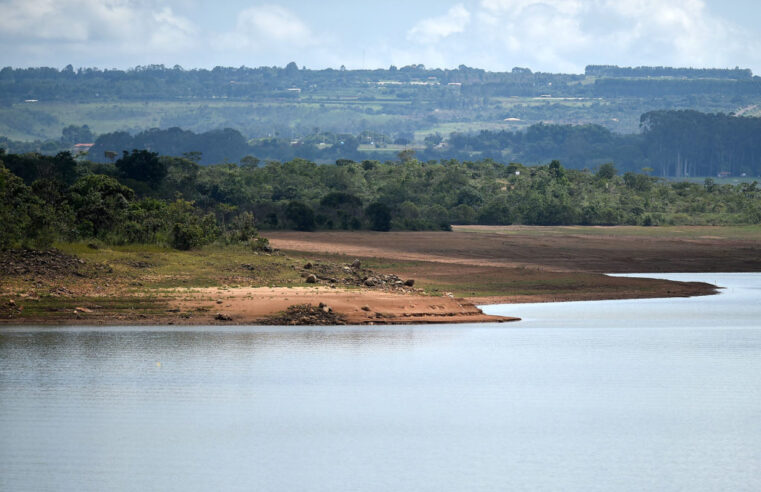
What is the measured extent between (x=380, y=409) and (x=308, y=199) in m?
74.8

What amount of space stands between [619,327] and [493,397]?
15.9m

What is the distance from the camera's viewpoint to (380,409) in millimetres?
26609

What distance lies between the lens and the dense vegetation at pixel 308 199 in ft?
169

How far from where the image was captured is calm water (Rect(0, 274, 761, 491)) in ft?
67.1

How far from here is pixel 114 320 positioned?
134 feet

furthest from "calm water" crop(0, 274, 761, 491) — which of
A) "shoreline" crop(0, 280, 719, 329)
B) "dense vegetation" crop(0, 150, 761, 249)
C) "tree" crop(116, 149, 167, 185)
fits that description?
"tree" crop(116, 149, 167, 185)

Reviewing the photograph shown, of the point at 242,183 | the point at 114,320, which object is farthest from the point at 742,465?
the point at 242,183

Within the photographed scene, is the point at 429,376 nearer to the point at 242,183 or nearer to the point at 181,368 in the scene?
the point at 181,368

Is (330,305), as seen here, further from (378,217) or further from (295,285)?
(378,217)

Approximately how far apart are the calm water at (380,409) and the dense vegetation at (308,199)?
12.9 meters

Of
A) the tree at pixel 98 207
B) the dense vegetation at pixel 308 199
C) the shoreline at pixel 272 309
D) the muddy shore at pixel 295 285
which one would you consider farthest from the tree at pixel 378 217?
the shoreline at pixel 272 309

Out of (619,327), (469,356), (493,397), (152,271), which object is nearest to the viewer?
(493,397)

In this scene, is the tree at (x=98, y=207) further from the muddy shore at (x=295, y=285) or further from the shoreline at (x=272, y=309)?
the shoreline at (x=272, y=309)

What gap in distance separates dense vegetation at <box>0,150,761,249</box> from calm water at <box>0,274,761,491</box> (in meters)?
12.9
